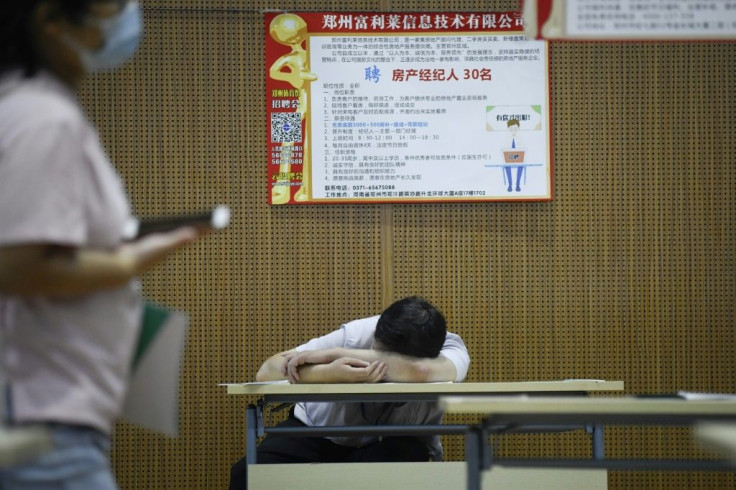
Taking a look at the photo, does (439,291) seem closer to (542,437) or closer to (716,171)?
(542,437)

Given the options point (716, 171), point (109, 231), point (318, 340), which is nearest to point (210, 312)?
point (318, 340)

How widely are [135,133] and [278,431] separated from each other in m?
2.02

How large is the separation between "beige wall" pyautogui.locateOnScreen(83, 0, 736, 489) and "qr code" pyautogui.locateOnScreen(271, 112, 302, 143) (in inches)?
3.6

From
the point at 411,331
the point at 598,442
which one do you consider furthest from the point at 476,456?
the point at 598,442

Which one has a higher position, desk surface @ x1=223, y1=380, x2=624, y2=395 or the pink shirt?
the pink shirt

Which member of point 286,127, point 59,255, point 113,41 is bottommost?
point 59,255

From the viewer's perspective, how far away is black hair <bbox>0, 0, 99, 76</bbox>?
4.17ft

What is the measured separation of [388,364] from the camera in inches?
132

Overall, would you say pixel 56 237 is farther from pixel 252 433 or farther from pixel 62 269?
pixel 252 433

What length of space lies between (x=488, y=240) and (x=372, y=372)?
1.66m

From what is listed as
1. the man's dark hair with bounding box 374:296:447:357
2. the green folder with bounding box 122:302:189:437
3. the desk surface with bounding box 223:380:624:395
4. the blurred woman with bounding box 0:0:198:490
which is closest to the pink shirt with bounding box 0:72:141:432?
the blurred woman with bounding box 0:0:198:490

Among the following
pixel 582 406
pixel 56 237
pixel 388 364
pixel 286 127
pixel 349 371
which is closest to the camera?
pixel 56 237

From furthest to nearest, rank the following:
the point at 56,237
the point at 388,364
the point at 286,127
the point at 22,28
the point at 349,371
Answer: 1. the point at 286,127
2. the point at 388,364
3. the point at 349,371
4. the point at 22,28
5. the point at 56,237

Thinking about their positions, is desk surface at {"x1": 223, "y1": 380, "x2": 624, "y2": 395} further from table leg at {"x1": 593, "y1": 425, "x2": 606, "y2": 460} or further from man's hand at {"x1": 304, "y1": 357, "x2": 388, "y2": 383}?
table leg at {"x1": 593, "y1": 425, "x2": 606, "y2": 460}
